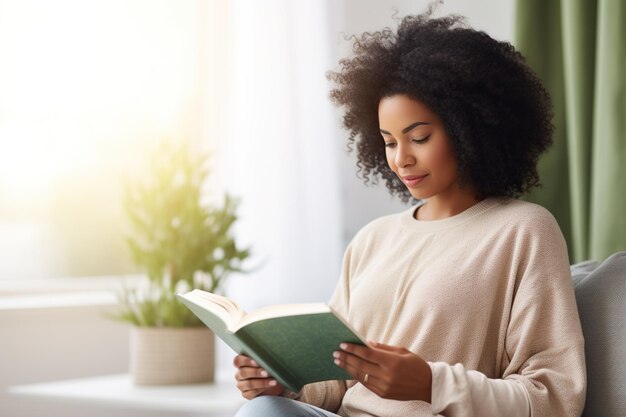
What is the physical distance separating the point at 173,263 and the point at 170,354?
24 cm

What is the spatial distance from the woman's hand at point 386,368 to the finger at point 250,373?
233 mm

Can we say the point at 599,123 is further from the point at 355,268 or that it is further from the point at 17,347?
the point at 17,347

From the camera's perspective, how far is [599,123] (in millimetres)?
1928

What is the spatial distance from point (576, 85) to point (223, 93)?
1.50 meters

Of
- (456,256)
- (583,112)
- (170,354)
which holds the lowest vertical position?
(170,354)

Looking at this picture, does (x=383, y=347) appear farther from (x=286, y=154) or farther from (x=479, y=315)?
(x=286, y=154)

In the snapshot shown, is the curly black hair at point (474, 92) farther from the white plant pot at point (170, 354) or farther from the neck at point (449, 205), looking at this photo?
the white plant pot at point (170, 354)

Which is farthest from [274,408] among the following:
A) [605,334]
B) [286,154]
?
[286,154]

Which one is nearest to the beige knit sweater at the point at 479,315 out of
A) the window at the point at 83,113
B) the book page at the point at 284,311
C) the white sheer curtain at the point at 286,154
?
the book page at the point at 284,311

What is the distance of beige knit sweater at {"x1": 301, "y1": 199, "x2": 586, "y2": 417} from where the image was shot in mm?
1321

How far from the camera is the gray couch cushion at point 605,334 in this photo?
140cm

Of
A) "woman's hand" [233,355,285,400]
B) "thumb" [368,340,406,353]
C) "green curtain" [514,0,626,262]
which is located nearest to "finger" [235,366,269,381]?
"woman's hand" [233,355,285,400]

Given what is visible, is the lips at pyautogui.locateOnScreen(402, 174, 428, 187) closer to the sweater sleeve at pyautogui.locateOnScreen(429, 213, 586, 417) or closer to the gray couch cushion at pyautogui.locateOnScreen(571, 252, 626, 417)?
the sweater sleeve at pyautogui.locateOnScreen(429, 213, 586, 417)

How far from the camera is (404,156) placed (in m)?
1.54
